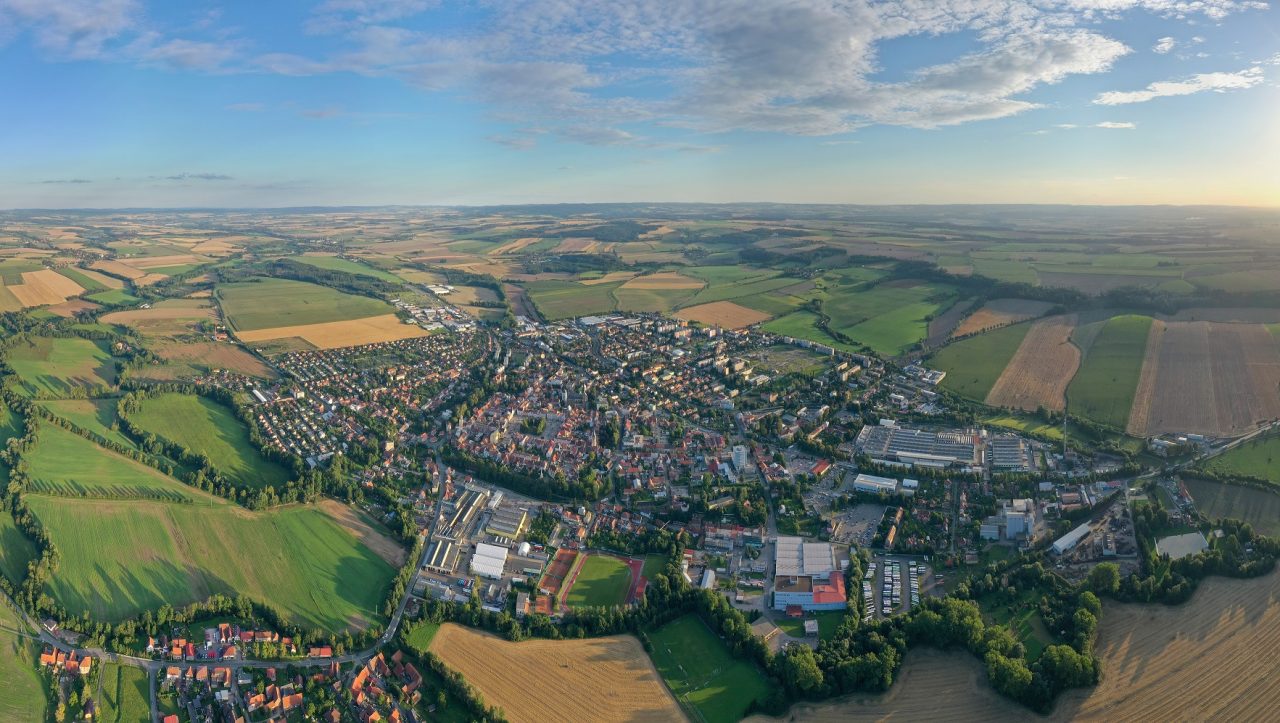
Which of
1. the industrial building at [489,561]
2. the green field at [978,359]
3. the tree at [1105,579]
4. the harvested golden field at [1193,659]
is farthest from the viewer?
the green field at [978,359]

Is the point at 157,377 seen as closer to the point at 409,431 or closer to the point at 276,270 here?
the point at 409,431

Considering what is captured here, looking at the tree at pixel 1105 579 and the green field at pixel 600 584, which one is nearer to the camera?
the tree at pixel 1105 579

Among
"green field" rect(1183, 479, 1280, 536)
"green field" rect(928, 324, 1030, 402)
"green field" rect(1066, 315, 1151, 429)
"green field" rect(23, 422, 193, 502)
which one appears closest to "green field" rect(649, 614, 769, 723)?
"green field" rect(1183, 479, 1280, 536)

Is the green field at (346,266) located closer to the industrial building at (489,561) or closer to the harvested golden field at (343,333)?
the harvested golden field at (343,333)

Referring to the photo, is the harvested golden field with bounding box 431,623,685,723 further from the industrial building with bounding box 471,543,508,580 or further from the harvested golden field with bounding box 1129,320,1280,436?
the harvested golden field with bounding box 1129,320,1280,436

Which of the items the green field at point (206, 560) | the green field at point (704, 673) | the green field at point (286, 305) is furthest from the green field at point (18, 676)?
the green field at point (286, 305)

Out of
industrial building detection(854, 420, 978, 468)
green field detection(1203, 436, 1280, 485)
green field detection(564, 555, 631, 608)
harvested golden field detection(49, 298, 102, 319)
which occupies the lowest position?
green field detection(564, 555, 631, 608)
